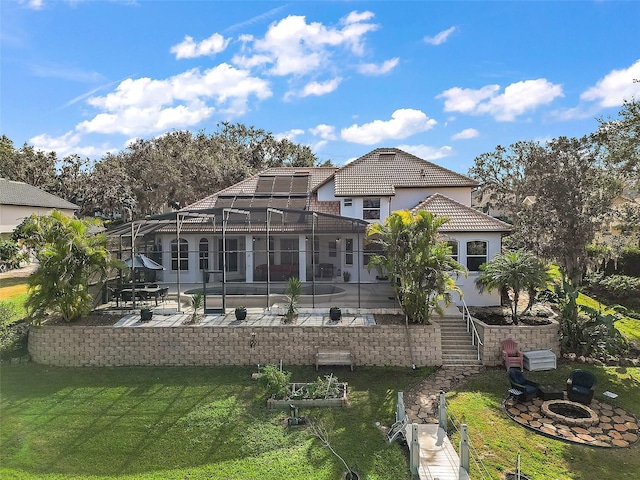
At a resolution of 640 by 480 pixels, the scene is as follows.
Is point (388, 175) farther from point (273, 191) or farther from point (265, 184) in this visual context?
point (265, 184)

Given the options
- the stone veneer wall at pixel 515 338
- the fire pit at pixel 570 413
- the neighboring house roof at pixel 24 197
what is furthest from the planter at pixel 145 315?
the neighboring house roof at pixel 24 197

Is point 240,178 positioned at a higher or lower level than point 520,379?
higher

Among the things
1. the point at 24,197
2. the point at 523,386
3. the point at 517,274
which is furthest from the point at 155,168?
the point at 523,386

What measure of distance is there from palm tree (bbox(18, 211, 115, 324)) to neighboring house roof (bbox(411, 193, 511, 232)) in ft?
48.1

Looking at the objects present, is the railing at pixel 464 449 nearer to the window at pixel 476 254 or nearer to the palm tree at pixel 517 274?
the palm tree at pixel 517 274

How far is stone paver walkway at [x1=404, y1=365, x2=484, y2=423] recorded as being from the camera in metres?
11.1

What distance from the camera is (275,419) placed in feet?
35.4

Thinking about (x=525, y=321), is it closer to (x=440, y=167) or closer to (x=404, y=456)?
(x=404, y=456)

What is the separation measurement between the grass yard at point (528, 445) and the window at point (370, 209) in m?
10.7

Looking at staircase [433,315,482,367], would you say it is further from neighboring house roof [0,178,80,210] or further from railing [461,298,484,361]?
neighboring house roof [0,178,80,210]

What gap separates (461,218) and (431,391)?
31.6 feet

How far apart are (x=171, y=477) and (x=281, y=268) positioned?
14455 millimetres

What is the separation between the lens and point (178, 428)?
1037cm

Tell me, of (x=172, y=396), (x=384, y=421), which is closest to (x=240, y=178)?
(x=172, y=396)
